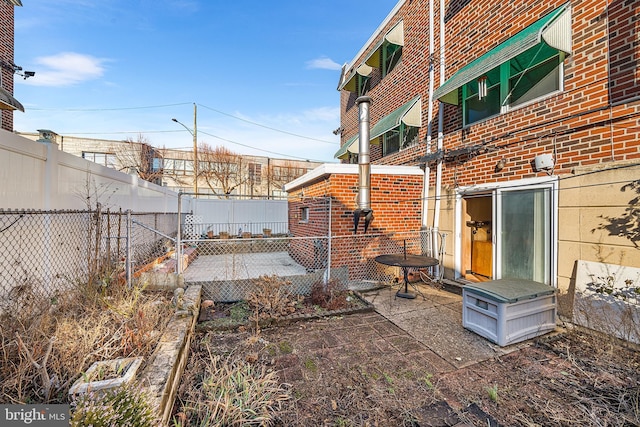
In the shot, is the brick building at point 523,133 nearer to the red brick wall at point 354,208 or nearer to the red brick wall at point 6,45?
the red brick wall at point 354,208

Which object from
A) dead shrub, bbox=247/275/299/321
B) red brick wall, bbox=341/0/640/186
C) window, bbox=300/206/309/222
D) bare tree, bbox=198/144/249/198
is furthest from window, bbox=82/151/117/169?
red brick wall, bbox=341/0/640/186

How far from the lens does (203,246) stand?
1185cm

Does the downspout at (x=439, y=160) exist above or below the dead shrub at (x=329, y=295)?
above

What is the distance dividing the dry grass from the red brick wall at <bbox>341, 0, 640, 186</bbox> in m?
6.54

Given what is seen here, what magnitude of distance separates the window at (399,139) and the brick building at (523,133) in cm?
11

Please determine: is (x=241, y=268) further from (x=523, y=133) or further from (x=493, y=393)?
(x=523, y=133)

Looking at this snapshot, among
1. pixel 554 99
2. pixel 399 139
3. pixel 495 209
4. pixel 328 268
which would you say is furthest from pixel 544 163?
pixel 399 139

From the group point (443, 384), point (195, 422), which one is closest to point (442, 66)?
point (443, 384)

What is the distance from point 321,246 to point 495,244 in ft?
12.8

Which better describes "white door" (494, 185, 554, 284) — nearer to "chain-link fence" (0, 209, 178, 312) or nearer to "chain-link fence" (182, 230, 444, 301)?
"chain-link fence" (182, 230, 444, 301)

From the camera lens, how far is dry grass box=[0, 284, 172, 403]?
6.62 feet

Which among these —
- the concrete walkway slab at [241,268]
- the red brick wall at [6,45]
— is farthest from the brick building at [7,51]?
the concrete walkway slab at [241,268]

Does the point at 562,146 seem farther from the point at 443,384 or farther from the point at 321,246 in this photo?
the point at 321,246

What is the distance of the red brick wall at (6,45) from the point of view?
30.3 feet
